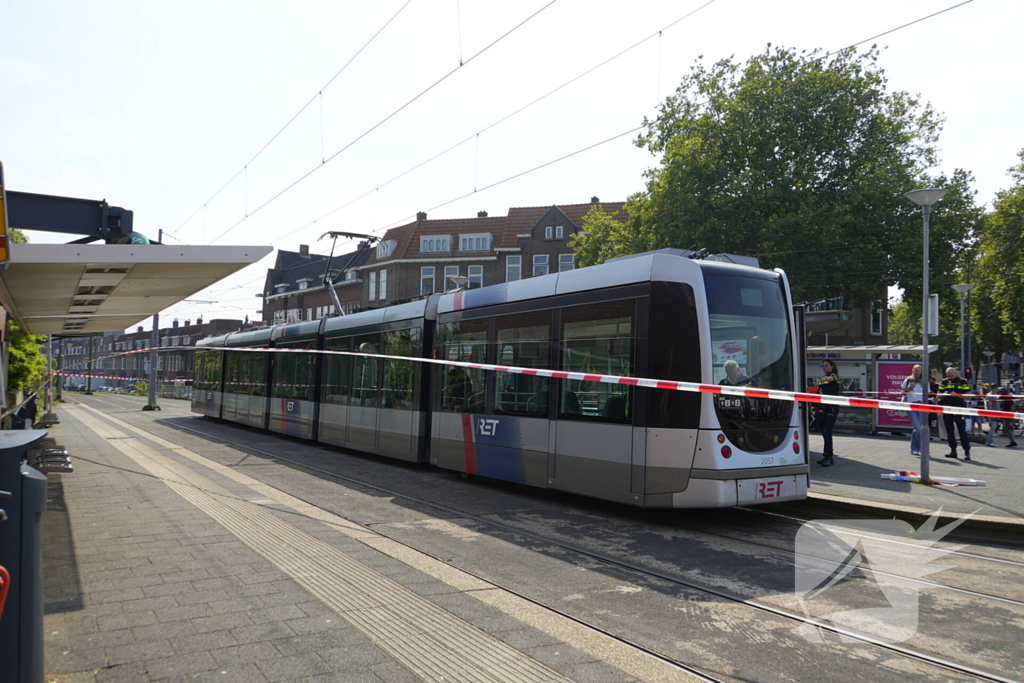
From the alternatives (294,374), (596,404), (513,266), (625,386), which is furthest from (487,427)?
(513,266)

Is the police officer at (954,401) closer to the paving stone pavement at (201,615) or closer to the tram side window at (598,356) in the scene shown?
the tram side window at (598,356)

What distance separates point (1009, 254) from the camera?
41.2m

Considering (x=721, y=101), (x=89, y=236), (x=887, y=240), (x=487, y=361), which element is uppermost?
(x=721, y=101)

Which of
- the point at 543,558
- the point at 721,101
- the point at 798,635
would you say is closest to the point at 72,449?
the point at 543,558

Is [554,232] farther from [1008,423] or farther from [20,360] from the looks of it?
[20,360]

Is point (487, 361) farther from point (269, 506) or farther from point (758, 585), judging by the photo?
point (758, 585)

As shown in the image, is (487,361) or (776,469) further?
(487,361)

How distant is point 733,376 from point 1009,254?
135 ft

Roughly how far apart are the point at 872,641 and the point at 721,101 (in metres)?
29.3

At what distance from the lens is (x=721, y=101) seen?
31.0 meters

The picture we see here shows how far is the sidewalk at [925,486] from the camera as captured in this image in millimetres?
8852

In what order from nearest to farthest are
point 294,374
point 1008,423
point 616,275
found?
point 616,275
point 294,374
point 1008,423

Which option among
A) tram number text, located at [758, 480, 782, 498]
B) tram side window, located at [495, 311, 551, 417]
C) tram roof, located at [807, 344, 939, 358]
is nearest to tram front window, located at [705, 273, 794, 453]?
A: tram number text, located at [758, 480, 782, 498]

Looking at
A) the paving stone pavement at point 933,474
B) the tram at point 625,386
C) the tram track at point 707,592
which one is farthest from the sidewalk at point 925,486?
the tram track at point 707,592
